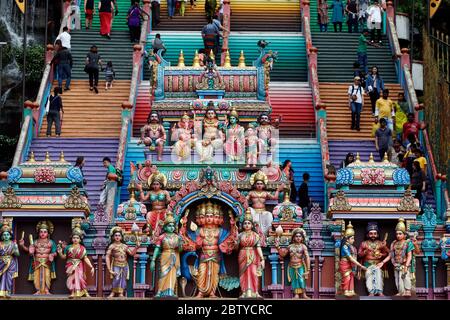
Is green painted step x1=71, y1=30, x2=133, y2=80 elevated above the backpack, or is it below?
above

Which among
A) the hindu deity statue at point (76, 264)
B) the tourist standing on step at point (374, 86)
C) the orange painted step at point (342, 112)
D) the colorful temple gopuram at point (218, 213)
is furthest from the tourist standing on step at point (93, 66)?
the hindu deity statue at point (76, 264)

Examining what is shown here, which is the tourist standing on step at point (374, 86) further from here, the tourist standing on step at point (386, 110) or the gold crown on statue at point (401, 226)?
the gold crown on statue at point (401, 226)

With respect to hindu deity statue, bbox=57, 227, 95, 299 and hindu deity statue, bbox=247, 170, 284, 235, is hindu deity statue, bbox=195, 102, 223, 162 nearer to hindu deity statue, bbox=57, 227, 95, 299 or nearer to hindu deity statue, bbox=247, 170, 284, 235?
hindu deity statue, bbox=247, 170, 284, 235

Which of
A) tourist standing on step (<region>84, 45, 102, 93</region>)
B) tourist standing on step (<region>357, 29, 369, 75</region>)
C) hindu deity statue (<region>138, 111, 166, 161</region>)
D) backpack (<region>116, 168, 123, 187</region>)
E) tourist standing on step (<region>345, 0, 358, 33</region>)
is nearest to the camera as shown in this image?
hindu deity statue (<region>138, 111, 166, 161</region>)

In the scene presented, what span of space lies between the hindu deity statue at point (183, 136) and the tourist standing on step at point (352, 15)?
1230cm

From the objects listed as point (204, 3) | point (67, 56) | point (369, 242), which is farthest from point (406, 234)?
point (204, 3)

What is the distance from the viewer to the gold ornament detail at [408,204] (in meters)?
46.2

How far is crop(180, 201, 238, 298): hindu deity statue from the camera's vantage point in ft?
150

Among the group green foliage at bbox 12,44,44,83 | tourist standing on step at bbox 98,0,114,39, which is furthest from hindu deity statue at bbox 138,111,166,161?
green foliage at bbox 12,44,44,83

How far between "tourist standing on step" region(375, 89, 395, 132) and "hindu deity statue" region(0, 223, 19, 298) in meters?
12.5

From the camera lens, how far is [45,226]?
152ft

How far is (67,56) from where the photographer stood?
5797 centimetres

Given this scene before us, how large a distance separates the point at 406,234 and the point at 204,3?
19.8 m

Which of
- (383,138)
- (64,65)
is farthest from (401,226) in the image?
(64,65)
